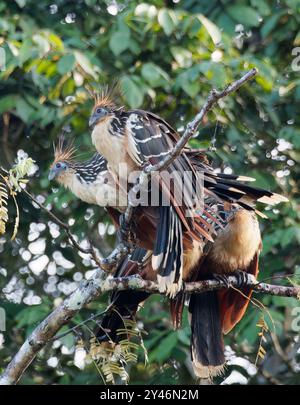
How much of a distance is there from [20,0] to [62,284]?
1.98 meters

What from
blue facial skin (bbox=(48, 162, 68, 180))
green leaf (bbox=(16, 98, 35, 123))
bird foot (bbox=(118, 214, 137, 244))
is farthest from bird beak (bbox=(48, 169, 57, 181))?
green leaf (bbox=(16, 98, 35, 123))

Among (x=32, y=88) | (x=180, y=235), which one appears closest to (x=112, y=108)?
(x=180, y=235)

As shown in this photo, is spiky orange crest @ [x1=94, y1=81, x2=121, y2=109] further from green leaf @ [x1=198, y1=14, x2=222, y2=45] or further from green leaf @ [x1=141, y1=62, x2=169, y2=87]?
green leaf @ [x1=198, y1=14, x2=222, y2=45]

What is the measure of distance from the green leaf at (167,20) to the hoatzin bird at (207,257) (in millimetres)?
926

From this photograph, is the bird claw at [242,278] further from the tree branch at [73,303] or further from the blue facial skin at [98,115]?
the blue facial skin at [98,115]

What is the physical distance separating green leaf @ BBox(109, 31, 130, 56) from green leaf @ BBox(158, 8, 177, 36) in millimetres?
224

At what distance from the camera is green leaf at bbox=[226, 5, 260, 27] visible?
564cm

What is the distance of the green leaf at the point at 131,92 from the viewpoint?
202 inches

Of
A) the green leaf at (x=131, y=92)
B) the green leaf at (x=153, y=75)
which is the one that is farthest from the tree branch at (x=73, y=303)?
the green leaf at (x=153, y=75)

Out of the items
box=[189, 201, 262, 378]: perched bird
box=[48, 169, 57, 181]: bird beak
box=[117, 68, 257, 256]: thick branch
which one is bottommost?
box=[189, 201, 262, 378]: perched bird

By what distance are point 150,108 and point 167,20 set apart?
841 mm

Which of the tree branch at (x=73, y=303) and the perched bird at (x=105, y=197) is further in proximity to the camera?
the perched bird at (x=105, y=197)

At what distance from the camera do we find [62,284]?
6387mm
